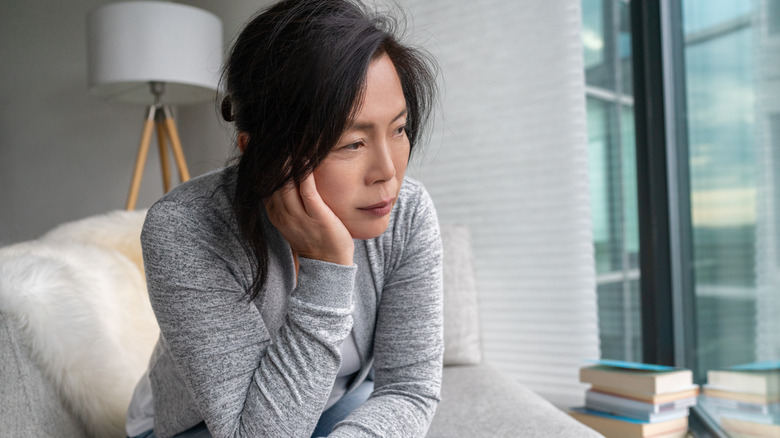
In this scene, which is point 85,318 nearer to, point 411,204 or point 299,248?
point 299,248

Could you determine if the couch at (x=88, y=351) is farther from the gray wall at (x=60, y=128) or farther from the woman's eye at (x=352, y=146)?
the gray wall at (x=60, y=128)

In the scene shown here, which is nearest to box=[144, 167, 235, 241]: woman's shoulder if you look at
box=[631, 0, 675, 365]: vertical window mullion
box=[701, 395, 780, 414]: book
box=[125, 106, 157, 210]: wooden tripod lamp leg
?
box=[701, 395, 780, 414]: book

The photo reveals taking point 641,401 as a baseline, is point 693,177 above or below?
above

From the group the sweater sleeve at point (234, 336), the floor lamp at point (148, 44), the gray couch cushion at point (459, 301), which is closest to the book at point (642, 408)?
the gray couch cushion at point (459, 301)

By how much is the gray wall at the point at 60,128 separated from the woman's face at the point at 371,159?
221cm

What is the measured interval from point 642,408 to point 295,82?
1123 mm

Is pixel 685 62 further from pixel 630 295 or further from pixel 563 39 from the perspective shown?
pixel 630 295

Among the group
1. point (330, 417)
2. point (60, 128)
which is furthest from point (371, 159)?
point (60, 128)

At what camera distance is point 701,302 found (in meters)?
1.63

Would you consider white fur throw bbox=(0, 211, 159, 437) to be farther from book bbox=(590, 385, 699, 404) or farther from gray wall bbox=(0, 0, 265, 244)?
gray wall bbox=(0, 0, 265, 244)

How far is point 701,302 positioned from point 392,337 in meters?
1.08

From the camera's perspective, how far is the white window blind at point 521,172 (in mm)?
1915

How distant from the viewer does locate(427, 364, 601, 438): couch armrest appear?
1.05 metres

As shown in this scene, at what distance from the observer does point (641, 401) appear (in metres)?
1.38
